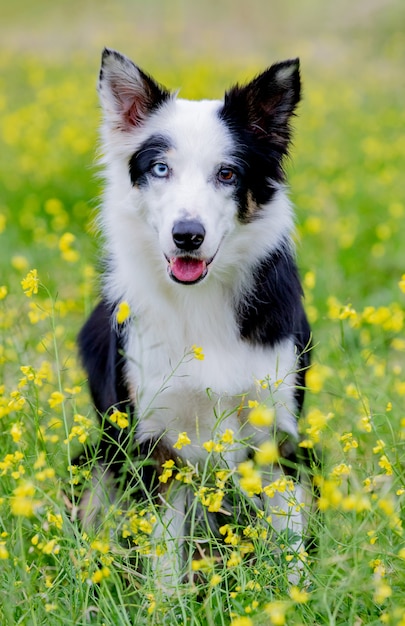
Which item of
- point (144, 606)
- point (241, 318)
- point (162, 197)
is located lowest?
point (144, 606)

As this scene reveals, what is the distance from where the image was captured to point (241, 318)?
3.09 metres

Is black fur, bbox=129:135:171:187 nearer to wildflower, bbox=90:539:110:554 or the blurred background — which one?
the blurred background

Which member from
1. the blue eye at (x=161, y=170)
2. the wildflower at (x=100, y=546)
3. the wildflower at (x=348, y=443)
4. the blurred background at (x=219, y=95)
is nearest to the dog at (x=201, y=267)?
the blue eye at (x=161, y=170)

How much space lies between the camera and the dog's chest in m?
2.94

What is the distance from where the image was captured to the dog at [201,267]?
2941 mm

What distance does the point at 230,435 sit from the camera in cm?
222

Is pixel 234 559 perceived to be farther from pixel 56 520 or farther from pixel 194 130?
pixel 194 130

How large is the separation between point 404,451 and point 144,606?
1120 mm

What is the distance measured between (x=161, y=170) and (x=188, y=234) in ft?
1.27

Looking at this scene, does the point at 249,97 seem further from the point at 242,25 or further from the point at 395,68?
the point at 242,25

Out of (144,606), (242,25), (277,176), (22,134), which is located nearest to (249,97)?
(277,176)

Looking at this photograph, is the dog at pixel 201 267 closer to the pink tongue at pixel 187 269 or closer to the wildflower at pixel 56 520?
the pink tongue at pixel 187 269

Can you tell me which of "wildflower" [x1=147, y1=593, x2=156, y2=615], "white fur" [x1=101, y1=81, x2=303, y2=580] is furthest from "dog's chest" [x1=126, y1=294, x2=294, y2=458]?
"wildflower" [x1=147, y1=593, x2=156, y2=615]

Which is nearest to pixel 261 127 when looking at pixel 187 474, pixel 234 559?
pixel 187 474
